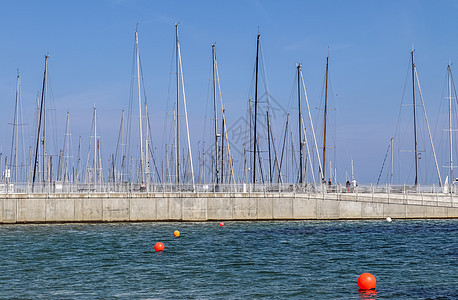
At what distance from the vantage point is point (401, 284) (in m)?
25.2

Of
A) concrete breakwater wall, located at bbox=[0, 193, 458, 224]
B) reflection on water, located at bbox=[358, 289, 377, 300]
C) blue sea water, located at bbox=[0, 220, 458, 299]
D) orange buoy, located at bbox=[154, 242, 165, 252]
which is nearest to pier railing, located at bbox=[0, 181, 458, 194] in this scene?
concrete breakwater wall, located at bbox=[0, 193, 458, 224]

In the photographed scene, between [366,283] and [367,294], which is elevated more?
[366,283]

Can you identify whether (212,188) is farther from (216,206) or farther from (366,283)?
(366,283)

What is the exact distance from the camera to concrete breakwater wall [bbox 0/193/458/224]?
170 ft

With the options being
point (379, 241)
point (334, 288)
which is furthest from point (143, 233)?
point (334, 288)

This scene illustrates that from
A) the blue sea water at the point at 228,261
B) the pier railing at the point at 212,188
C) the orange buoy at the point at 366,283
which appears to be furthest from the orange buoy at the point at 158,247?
the pier railing at the point at 212,188

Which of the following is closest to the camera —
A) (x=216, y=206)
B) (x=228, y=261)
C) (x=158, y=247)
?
(x=228, y=261)

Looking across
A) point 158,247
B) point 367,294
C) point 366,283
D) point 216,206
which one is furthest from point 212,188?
point 367,294

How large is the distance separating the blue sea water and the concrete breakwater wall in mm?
1747

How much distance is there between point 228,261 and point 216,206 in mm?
22138

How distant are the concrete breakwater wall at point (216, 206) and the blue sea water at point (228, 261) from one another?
1.75m

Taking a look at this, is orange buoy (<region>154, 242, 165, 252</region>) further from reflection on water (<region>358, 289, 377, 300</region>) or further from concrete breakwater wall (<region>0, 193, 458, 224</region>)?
concrete breakwater wall (<region>0, 193, 458, 224</region>)

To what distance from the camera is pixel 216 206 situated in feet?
178

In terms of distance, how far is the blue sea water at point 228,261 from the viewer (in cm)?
2398
